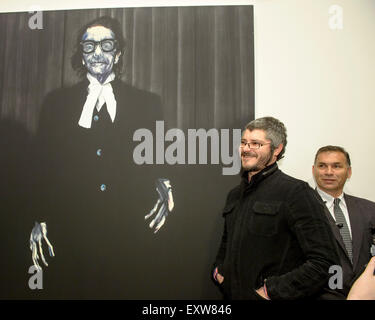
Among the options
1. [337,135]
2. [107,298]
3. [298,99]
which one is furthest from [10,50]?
[337,135]

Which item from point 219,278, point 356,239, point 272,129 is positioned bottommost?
point 219,278

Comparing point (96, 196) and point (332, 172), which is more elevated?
point (332, 172)

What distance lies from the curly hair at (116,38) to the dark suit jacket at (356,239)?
1859 millimetres

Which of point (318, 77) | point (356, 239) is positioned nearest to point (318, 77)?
point (318, 77)

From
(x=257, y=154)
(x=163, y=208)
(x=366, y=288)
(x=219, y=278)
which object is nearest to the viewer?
(x=366, y=288)

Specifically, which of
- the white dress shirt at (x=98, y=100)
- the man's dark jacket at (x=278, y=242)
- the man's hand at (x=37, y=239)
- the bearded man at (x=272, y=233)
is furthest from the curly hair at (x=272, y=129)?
the man's hand at (x=37, y=239)

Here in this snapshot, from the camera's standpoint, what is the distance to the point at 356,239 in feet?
6.05

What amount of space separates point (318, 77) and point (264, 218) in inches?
51.6

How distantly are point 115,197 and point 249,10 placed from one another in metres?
1.72

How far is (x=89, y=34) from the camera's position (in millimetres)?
2391

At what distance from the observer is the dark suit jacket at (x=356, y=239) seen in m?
1.76

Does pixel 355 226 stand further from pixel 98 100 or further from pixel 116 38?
pixel 116 38

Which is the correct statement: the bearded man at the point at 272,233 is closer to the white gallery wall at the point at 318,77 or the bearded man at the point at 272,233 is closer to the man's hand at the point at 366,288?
the man's hand at the point at 366,288

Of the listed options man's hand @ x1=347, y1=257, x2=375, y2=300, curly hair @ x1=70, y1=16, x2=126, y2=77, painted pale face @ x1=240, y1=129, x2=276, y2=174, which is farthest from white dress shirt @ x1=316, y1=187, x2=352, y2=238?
curly hair @ x1=70, y1=16, x2=126, y2=77
